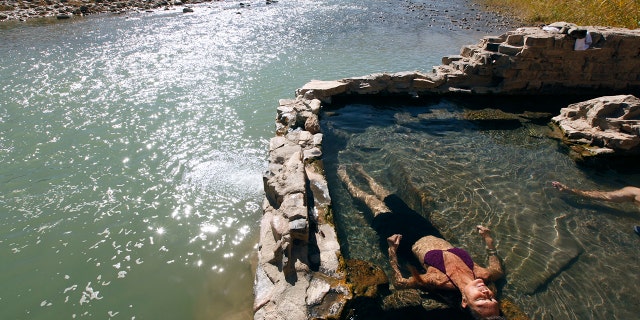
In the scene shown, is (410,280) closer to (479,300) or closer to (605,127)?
(479,300)

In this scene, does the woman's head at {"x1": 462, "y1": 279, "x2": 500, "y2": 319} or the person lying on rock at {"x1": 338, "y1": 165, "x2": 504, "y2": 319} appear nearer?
the woman's head at {"x1": 462, "y1": 279, "x2": 500, "y2": 319}

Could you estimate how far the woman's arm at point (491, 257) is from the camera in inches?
243

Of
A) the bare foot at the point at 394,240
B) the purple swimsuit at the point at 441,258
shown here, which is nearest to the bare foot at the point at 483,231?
the purple swimsuit at the point at 441,258

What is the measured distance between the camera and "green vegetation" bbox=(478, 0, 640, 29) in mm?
17422

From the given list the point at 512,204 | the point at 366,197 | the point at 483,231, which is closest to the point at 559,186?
the point at 512,204

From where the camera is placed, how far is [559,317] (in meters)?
5.68

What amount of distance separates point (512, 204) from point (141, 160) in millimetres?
9349

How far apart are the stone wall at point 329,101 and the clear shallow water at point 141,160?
31.1 inches

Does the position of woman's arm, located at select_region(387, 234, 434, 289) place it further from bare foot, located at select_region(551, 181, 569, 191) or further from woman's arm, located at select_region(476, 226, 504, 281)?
bare foot, located at select_region(551, 181, 569, 191)

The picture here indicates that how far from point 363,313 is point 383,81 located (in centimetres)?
971

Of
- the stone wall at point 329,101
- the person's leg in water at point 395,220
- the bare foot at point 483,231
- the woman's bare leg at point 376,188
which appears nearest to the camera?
the stone wall at point 329,101

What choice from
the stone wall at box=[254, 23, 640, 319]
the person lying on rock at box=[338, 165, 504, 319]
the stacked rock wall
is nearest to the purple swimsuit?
the person lying on rock at box=[338, 165, 504, 319]

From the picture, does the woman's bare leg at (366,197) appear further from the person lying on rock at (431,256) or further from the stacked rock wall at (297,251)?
the stacked rock wall at (297,251)

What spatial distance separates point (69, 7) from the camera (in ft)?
95.5
